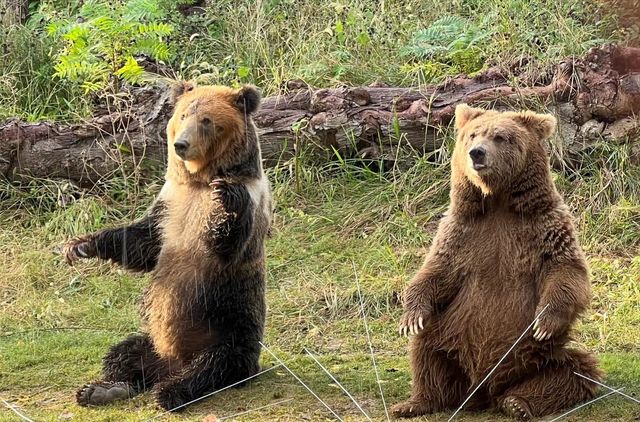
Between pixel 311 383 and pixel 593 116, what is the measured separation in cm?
410

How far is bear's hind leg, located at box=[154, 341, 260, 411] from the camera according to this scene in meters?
5.93

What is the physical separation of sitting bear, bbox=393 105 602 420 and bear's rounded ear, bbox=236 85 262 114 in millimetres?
1411

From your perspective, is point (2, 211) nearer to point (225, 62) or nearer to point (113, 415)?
point (225, 62)

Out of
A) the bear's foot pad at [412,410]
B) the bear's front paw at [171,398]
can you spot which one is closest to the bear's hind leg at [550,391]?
the bear's foot pad at [412,410]

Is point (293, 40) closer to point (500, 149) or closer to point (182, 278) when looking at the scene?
point (182, 278)

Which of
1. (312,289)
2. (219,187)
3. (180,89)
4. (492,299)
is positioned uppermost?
(180,89)

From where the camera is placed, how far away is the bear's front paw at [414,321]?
5389 mm

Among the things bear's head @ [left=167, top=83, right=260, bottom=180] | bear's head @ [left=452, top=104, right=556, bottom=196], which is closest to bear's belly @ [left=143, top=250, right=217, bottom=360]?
bear's head @ [left=167, top=83, right=260, bottom=180]

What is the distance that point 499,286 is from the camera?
17.6ft

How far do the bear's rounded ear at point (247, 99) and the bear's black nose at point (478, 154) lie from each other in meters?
1.62

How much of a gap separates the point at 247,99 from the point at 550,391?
2.46m

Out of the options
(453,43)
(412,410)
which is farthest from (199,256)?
(453,43)

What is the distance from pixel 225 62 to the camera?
36.6 ft

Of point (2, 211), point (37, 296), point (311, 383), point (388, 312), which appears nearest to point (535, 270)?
point (311, 383)
